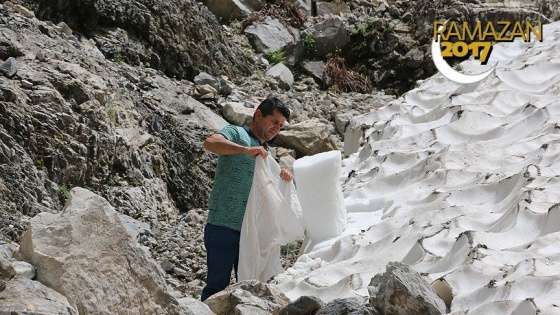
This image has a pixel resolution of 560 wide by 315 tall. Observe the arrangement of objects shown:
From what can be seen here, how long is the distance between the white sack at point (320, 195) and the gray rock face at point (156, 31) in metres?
4.99

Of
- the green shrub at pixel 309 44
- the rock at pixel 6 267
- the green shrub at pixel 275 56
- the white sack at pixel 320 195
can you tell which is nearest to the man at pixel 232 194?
the white sack at pixel 320 195

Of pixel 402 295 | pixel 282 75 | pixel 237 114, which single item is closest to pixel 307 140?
pixel 237 114

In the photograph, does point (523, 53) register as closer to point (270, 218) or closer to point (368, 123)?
point (368, 123)

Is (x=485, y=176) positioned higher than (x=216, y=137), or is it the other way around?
(x=216, y=137)

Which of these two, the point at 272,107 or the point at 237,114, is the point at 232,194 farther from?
the point at 237,114

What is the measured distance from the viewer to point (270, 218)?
5445mm

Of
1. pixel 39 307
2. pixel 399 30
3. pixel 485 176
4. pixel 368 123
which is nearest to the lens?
pixel 39 307

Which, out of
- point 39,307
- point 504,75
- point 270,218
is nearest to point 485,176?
point 270,218

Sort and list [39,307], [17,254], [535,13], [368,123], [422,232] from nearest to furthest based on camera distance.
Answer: [39,307]
[17,254]
[422,232]
[368,123]
[535,13]

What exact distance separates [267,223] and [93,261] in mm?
2056

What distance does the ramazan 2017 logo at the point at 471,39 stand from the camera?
770cm

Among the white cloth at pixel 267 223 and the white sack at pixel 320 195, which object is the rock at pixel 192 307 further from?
the white sack at pixel 320 195

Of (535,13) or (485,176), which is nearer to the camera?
(485,176)

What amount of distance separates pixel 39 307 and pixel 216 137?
6.85ft
